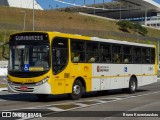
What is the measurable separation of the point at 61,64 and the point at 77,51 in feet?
4.91

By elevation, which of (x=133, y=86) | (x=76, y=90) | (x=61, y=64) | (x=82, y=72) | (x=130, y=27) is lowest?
(x=133, y=86)

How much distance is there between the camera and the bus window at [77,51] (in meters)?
20.2

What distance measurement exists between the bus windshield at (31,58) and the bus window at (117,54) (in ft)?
19.6

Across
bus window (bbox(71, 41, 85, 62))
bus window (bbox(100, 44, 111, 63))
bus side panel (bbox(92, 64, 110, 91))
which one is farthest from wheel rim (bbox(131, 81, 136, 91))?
bus window (bbox(71, 41, 85, 62))

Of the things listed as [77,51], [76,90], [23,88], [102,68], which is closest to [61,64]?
[77,51]

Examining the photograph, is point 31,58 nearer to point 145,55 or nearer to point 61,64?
point 61,64

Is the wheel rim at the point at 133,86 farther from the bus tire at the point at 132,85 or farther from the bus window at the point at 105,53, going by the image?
the bus window at the point at 105,53

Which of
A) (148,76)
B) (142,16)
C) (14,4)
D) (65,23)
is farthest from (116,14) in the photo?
(148,76)

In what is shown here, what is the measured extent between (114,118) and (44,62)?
6048 millimetres

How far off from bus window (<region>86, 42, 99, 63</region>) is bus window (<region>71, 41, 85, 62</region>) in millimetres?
437

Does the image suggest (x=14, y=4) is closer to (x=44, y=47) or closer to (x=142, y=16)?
(x=142, y=16)

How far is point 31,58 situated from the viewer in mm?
18641

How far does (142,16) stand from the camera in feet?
573

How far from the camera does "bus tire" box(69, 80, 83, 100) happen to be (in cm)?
2008
